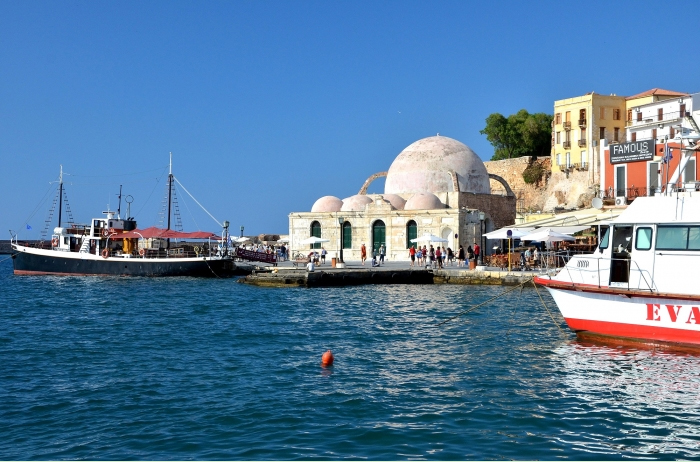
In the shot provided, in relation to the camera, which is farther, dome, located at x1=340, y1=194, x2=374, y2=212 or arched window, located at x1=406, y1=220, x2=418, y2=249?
dome, located at x1=340, y1=194, x2=374, y2=212

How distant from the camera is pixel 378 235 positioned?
42.7m

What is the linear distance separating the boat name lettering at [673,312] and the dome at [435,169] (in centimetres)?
3091

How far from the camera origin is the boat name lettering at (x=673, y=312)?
14.2 m

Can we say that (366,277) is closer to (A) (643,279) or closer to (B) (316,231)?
(B) (316,231)

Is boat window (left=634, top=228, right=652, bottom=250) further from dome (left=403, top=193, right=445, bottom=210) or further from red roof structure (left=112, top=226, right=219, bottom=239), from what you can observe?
red roof structure (left=112, top=226, right=219, bottom=239)

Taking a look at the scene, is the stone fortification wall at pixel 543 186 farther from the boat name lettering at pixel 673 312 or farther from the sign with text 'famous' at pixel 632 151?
the boat name lettering at pixel 673 312

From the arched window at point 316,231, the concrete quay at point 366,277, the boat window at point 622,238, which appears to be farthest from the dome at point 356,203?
the boat window at point 622,238

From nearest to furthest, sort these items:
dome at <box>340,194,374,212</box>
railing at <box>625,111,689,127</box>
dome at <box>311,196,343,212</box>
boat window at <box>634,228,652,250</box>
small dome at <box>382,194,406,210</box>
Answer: boat window at <box>634,228,652,250</box>, railing at <box>625,111,689,127</box>, small dome at <box>382,194,406,210</box>, dome at <box>340,194,374,212</box>, dome at <box>311,196,343,212</box>

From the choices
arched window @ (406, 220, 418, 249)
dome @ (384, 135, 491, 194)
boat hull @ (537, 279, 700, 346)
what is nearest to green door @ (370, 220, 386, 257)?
arched window @ (406, 220, 418, 249)

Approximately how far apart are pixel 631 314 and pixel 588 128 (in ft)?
136

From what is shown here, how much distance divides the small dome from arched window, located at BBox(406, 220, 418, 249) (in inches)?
101

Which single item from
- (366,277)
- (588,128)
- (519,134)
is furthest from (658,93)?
(366,277)

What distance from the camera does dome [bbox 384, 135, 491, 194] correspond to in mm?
46000

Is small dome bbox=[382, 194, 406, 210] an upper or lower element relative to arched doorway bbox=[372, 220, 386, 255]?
upper
